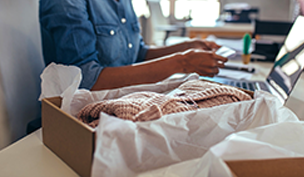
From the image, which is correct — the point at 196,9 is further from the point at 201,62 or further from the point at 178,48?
the point at 201,62

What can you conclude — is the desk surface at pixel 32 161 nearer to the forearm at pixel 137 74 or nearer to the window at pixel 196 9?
the forearm at pixel 137 74

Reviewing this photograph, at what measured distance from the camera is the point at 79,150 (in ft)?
1.00

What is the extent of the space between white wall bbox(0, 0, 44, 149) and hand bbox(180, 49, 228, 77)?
46 centimetres

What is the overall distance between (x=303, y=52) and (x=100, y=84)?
0.58 metres

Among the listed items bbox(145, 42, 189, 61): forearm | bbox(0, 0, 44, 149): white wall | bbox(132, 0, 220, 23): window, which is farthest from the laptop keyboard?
bbox(132, 0, 220, 23): window

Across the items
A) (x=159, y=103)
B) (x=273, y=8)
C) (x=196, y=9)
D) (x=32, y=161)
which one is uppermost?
(x=273, y=8)

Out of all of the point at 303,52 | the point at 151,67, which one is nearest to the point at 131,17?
the point at 151,67

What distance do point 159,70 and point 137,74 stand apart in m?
0.07

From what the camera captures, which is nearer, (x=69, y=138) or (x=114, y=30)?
(x=69, y=138)

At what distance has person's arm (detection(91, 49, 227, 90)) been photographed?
0.66 meters

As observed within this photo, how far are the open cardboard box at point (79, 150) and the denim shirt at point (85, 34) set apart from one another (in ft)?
0.86

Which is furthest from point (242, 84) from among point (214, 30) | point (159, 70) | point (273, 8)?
point (273, 8)

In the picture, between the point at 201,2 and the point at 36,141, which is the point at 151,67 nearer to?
the point at 36,141

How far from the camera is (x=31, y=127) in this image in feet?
1.99
